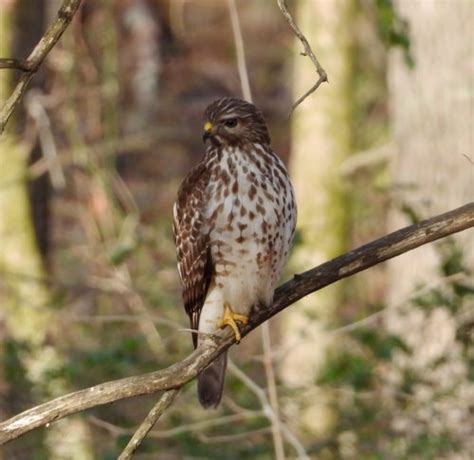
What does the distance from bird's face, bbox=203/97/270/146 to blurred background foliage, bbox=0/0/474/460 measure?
63cm

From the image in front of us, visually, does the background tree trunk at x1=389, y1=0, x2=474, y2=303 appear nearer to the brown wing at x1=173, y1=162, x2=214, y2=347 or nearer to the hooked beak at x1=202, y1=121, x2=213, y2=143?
the brown wing at x1=173, y1=162, x2=214, y2=347

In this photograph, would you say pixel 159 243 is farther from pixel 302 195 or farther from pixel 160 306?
pixel 302 195

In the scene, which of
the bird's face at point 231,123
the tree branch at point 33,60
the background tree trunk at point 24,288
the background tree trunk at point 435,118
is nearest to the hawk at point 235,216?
the bird's face at point 231,123

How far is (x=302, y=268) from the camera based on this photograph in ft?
24.5

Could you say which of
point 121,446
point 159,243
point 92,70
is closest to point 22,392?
point 121,446

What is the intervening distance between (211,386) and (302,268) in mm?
2642

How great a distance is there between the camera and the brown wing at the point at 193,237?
445 cm

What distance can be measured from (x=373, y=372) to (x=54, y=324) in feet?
8.07

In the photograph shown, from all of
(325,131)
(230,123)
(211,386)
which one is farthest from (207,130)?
(325,131)

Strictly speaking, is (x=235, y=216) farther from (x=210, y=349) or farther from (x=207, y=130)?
(x=210, y=349)

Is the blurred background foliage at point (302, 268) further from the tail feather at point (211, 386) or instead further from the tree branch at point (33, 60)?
the tree branch at point (33, 60)

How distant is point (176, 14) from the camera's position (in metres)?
16.5

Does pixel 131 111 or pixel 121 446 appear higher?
pixel 131 111

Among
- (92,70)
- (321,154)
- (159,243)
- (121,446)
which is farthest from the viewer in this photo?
(92,70)
